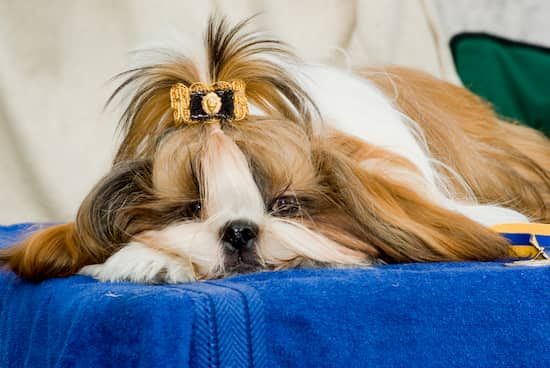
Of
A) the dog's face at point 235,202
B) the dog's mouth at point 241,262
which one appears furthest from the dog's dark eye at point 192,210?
the dog's mouth at point 241,262

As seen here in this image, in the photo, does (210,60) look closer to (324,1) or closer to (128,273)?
(128,273)

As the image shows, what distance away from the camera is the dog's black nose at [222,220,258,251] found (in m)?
1.54

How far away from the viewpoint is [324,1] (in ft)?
10.7

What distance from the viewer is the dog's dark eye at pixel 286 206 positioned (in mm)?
1615

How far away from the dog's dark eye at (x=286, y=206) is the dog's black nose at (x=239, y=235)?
0.08 m

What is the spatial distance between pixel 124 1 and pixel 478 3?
128 cm

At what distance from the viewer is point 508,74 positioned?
10.5ft

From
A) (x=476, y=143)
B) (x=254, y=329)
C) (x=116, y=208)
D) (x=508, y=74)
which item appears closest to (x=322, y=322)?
(x=254, y=329)

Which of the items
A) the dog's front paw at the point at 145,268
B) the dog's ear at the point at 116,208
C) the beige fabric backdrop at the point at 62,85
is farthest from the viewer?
the beige fabric backdrop at the point at 62,85

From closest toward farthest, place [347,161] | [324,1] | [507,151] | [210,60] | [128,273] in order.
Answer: [128,273], [347,161], [210,60], [507,151], [324,1]

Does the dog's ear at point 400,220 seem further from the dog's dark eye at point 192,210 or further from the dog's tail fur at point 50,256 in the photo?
the dog's tail fur at point 50,256

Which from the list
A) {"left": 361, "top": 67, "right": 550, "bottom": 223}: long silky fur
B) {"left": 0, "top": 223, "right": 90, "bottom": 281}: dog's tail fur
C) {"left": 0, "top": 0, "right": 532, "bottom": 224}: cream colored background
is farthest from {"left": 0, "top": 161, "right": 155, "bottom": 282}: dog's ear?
{"left": 0, "top": 0, "right": 532, "bottom": 224}: cream colored background

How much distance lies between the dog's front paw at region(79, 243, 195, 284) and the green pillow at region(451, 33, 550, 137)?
1.86 meters

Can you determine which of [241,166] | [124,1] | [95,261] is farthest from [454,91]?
[124,1]
